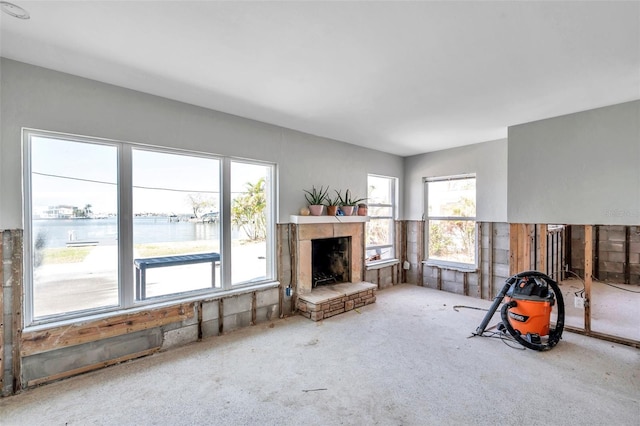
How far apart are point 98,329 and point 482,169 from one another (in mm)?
5883

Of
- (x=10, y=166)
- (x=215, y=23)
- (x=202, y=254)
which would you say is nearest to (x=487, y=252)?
(x=202, y=254)

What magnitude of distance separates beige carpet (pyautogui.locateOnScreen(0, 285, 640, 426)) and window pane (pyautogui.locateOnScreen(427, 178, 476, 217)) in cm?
246

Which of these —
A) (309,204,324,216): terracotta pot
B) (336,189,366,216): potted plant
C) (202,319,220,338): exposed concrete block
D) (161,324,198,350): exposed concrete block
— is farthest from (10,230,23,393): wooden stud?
(336,189,366,216): potted plant

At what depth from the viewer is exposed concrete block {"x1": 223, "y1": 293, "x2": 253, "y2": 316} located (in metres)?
3.54

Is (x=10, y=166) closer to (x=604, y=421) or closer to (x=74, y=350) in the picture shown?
(x=74, y=350)

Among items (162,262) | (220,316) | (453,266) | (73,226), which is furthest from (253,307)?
(453,266)

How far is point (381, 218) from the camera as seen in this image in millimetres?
5840

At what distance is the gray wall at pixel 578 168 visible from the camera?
3154 millimetres

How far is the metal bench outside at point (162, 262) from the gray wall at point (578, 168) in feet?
14.1

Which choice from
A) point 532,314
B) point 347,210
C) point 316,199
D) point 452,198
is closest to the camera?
point 532,314

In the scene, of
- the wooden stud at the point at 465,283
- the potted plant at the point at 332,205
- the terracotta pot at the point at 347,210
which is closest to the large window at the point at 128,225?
the potted plant at the point at 332,205

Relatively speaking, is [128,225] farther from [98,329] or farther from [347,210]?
[347,210]

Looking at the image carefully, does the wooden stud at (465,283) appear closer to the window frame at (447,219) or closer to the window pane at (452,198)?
the window frame at (447,219)

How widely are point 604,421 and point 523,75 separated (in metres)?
2.88
